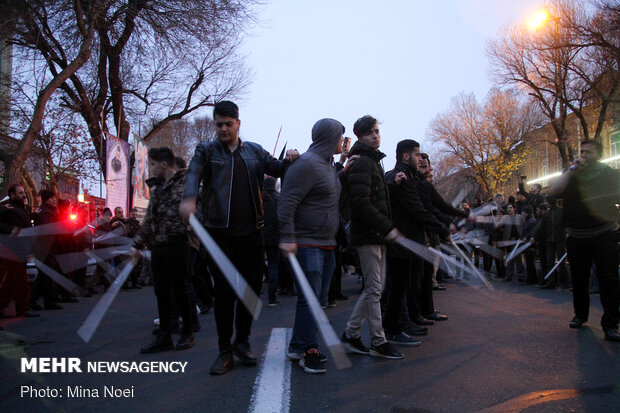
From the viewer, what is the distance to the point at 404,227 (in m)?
5.06

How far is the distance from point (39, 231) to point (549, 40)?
76.0ft

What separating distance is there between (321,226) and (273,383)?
1.26 m

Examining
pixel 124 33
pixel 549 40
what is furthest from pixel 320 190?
pixel 549 40

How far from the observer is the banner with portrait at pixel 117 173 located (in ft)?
52.0

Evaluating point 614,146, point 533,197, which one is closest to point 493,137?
point 614,146

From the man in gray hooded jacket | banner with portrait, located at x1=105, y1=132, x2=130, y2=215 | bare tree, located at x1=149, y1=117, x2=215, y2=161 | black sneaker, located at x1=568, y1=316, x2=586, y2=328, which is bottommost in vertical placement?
black sneaker, located at x1=568, y1=316, x2=586, y2=328

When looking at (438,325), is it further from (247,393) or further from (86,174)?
(86,174)

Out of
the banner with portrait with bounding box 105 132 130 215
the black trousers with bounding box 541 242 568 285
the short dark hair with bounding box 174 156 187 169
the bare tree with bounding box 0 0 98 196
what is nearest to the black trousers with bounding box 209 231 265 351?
the short dark hair with bounding box 174 156 187 169

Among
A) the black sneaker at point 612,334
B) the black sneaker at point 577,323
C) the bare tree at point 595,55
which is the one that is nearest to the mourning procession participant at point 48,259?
the black sneaker at point 577,323

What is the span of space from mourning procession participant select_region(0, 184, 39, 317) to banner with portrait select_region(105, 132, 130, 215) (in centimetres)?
821

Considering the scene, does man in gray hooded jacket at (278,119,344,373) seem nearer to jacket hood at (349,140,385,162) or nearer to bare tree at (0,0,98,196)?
jacket hood at (349,140,385,162)

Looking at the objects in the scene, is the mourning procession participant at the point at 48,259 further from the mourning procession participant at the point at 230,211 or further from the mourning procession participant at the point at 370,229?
the mourning procession participant at the point at 370,229

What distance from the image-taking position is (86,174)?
20.9m

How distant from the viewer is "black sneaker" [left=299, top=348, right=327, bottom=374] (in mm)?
3795
